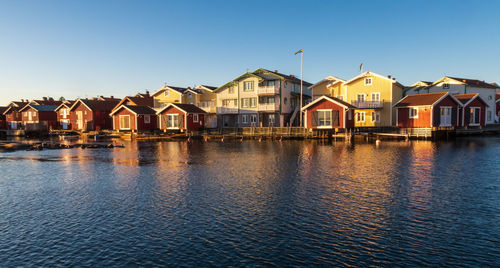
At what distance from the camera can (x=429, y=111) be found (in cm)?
4769

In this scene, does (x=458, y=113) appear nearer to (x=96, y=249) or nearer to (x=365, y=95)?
(x=365, y=95)

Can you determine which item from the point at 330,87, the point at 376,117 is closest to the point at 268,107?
the point at 330,87

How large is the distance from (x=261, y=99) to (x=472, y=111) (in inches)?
1460

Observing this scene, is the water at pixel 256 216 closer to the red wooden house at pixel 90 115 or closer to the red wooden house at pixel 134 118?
the red wooden house at pixel 134 118

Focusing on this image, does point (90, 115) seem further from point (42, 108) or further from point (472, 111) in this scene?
point (472, 111)

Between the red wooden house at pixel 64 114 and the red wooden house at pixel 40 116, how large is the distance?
4.08 metres

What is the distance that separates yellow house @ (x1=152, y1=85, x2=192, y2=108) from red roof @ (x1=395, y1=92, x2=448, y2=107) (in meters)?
45.2

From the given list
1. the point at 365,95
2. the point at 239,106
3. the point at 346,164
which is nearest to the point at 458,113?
the point at 365,95

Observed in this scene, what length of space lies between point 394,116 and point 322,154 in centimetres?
2398

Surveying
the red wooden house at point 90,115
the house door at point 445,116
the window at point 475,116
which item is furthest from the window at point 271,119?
the red wooden house at point 90,115

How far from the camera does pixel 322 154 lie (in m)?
36.2

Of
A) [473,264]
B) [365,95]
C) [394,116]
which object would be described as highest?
Answer: [365,95]

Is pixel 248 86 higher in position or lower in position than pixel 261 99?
higher

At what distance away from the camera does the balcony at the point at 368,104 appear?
5309 centimetres
